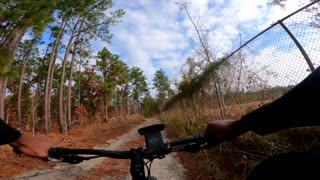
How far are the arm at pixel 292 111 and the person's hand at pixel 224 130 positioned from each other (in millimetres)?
55

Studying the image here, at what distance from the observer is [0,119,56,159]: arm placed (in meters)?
1.16

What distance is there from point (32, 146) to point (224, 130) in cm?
89

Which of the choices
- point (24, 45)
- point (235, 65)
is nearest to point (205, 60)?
point (235, 65)

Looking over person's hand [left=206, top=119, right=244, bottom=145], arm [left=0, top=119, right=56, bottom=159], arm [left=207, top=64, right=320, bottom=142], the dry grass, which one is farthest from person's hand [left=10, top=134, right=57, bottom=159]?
the dry grass

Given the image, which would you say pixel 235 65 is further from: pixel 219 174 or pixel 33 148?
pixel 33 148

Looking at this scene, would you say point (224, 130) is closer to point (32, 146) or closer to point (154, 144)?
point (154, 144)

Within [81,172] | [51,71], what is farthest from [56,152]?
[51,71]

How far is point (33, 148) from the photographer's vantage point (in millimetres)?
1353

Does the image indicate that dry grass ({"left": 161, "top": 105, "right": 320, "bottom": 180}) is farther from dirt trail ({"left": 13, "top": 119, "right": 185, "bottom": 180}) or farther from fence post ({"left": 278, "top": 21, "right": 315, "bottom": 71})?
fence post ({"left": 278, "top": 21, "right": 315, "bottom": 71})

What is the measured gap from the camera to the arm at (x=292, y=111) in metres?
0.84

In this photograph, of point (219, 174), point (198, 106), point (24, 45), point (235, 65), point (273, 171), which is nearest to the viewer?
point (273, 171)

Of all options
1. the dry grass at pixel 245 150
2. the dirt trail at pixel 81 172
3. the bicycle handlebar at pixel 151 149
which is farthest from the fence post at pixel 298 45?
the dirt trail at pixel 81 172

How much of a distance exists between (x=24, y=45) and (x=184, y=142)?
85.9ft

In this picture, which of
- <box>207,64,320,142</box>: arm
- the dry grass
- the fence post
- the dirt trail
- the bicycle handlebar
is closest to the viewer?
<box>207,64,320,142</box>: arm
